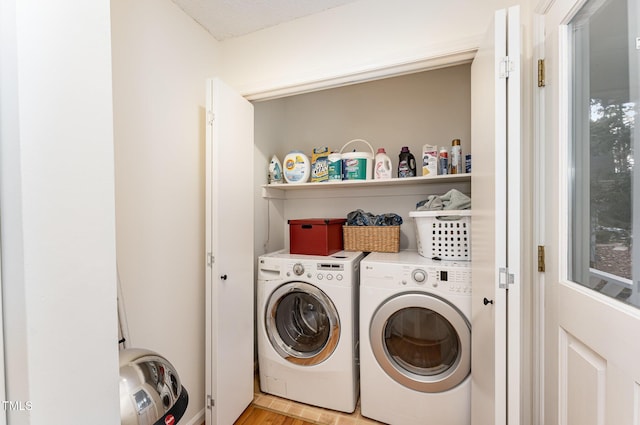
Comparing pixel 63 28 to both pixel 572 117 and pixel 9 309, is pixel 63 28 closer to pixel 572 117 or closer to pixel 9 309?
pixel 9 309

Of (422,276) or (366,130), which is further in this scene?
(366,130)

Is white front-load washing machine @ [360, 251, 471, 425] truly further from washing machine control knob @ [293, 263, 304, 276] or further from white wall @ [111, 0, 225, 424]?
white wall @ [111, 0, 225, 424]

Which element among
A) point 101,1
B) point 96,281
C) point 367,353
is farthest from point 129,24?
point 367,353

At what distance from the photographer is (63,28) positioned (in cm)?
55

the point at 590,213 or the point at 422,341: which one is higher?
the point at 590,213

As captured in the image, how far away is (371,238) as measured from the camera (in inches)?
80.7

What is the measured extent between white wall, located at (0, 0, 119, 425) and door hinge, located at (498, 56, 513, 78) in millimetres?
1239

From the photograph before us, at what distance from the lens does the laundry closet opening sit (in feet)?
7.09

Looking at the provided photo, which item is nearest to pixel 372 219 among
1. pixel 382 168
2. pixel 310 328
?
pixel 382 168

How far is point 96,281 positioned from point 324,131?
86.6 inches

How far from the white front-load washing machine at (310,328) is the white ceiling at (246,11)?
1.51 meters

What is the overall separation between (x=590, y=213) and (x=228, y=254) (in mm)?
1601

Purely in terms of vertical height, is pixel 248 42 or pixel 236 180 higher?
pixel 248 42

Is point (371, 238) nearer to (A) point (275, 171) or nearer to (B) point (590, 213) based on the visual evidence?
(A) point (275, 171)
